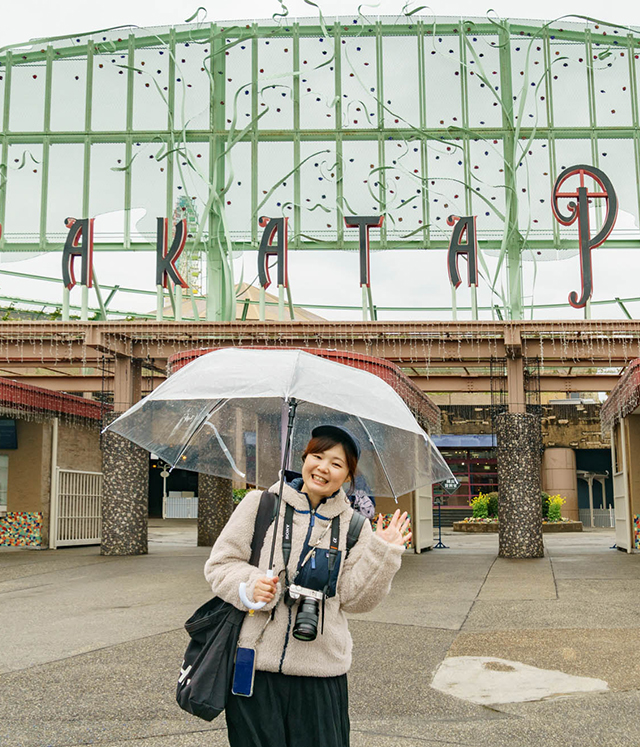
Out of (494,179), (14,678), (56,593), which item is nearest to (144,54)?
(494,179)

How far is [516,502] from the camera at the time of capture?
16.5 metres

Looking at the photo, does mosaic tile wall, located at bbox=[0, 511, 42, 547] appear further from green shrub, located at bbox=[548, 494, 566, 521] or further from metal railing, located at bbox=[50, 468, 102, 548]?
green shrub, located at bbox=[548, 494, 566, 521]

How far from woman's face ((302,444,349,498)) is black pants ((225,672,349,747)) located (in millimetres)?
668

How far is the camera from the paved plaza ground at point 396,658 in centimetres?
494

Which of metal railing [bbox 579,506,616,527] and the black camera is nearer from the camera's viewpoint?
the black camera

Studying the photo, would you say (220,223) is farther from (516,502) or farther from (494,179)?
(516,502)

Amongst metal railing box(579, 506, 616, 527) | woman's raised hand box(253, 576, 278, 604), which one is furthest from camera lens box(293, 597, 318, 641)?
metal railing box(579, 506, 616, 527)

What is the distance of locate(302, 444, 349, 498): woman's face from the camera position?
332 cm

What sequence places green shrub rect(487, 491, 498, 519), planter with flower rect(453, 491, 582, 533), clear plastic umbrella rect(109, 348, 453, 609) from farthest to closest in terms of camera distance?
green shrub rect(487, 491, 498, 519) < planter with flower rect(453, 491, 582, 533) < clear plastic umbrella rect(109, 348, 453, 609)

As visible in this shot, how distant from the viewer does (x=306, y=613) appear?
3027 mm

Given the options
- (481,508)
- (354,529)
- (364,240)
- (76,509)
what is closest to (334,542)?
(354,529)

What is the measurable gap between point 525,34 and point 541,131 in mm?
2953

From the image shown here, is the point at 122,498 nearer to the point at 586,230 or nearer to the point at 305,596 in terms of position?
the point at 586,230

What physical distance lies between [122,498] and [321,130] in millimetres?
11869
